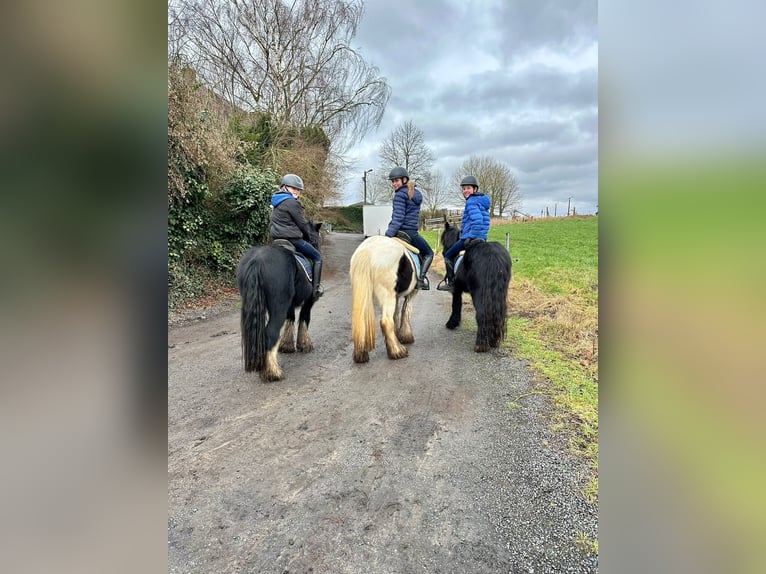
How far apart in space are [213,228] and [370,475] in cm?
786

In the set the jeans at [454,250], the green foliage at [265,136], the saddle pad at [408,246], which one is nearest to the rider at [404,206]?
the saddle pad at [408,246]

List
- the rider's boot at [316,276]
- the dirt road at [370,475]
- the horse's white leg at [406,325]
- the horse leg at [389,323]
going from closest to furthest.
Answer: the dirt road at [370,475] → the horse leg at [389,323] → the rider's boot at [316,276] → the horse's white leg at [406,325]

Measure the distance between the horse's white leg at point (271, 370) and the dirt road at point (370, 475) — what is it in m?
0.09

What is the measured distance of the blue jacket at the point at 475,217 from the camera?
4.96m

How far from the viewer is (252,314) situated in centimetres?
349

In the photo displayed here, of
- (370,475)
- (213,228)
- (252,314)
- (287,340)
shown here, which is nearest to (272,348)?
(252,314)

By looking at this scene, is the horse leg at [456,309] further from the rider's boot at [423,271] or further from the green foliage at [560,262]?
the green foliage at [560,262]

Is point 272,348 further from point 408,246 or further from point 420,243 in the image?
point 420,243

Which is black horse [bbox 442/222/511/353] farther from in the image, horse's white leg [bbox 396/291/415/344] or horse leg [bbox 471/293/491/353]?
horse's white leg [bbox 396/291/415/344]

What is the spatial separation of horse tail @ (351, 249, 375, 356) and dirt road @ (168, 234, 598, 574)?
0.35 meters
